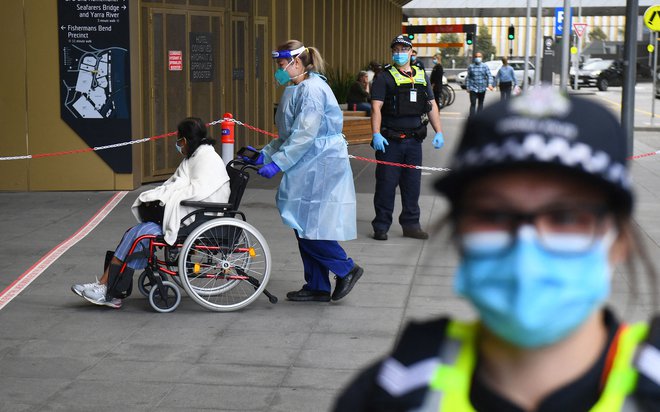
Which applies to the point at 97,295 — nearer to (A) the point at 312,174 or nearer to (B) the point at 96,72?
(A) the point at 312,174

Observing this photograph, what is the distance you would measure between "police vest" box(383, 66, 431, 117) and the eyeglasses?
8992 millimetres

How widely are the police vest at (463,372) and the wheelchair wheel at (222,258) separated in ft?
18.8

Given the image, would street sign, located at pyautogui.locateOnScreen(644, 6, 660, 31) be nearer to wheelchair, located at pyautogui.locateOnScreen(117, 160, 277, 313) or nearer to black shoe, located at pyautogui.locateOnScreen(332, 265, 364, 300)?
black shoe, located at pyautogui.locateOnScreen(332, 265, 364, 300)

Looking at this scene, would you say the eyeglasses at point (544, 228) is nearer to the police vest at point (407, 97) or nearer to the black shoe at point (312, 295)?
the black shoe at point (312, 295)

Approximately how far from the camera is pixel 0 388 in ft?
18.2

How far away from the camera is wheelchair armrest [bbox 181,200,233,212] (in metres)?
7.27

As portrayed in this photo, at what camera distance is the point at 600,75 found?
57.3 m

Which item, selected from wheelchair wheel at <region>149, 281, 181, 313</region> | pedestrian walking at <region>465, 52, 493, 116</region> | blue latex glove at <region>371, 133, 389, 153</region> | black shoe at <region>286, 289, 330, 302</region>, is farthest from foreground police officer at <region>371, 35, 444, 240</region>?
pedestrian walking at <region>465, 52, 493, 116</region>

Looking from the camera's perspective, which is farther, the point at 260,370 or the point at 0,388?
the point at 260,370

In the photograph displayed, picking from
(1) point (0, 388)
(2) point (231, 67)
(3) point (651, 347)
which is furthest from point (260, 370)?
(2) point (231, 67)

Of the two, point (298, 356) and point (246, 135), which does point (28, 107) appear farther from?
point (298, 356)

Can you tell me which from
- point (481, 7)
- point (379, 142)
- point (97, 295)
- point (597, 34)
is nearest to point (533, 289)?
point (97, 295)

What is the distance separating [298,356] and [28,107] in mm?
8431

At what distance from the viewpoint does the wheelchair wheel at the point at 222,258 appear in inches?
281
